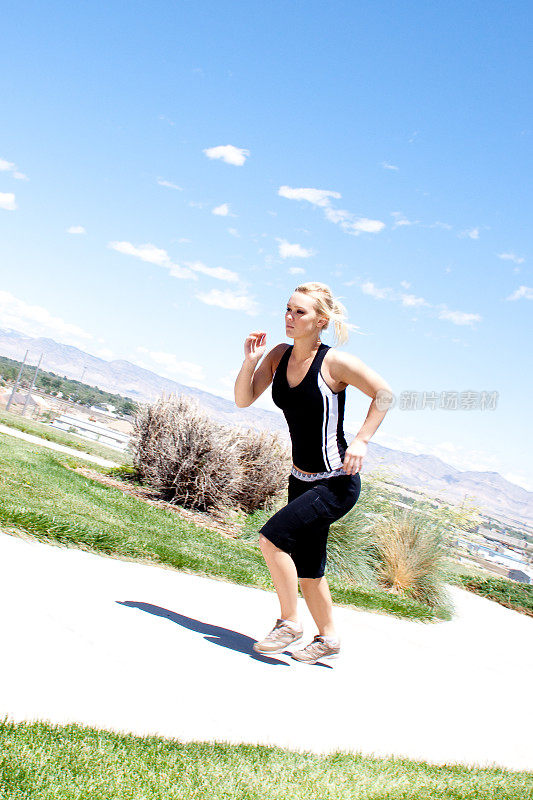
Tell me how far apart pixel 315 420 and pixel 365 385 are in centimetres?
35

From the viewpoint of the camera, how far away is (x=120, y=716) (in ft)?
9.14

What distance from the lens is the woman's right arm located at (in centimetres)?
418

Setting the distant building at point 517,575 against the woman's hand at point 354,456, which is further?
the distant building at point 517,575

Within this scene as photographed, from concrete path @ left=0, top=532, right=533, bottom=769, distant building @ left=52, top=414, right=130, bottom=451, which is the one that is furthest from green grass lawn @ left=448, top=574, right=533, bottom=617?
distant building @ left=52, top=414, right=130, bottom=451

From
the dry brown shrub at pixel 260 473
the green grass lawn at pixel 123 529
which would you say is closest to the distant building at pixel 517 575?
the dry brown shrub at pixel 260 473

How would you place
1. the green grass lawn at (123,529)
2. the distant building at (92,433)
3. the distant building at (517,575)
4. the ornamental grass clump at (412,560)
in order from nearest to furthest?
the green grass lawn at (123,529) < the ornamental grass clump at (412,560) < the distant building at (517,575) < the distant building at (92,433)

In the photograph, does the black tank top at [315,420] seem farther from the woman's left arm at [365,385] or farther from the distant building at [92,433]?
the distant building at [92,433]

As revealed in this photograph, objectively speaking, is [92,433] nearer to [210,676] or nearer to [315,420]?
[315,420]

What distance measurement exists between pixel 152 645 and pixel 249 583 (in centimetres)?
277

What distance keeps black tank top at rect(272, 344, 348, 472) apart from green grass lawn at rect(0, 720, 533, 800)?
159 cm

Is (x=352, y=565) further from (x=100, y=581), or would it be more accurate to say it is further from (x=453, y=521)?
(x=100, y=581)

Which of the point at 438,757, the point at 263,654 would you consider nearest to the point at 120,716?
the point at 263,654

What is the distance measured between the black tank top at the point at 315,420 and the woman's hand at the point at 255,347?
250 millimetres

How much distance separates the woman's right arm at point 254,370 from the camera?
418 cm
